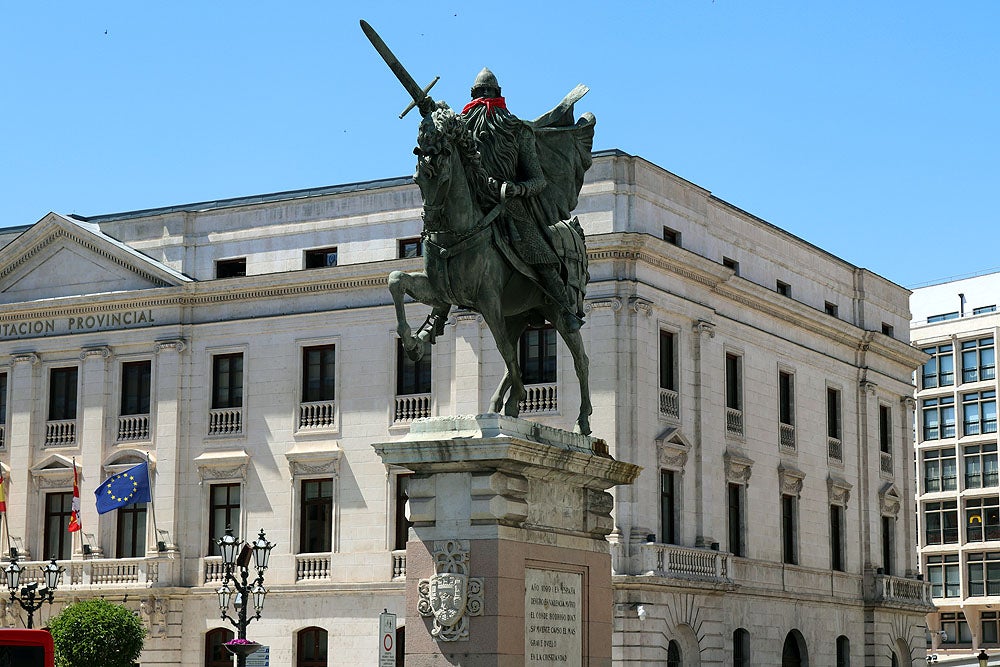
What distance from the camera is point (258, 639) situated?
4775 cm

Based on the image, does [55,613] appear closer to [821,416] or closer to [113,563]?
[113,563]

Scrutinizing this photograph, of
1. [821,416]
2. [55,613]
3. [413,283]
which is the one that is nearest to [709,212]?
[821,416]

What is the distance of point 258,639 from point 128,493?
5.49 metres

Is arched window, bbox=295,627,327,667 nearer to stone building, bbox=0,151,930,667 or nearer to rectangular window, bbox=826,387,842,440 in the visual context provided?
stone building, bbox=0,151,930,667

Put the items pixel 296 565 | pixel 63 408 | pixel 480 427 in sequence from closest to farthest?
pixel 480 427 < pixel 296 565 < pixel 63 408

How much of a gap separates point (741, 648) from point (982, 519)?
47.0 meters

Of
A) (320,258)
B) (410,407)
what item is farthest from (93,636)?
(320,258)

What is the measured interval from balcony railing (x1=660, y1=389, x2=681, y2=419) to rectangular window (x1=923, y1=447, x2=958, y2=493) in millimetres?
50869

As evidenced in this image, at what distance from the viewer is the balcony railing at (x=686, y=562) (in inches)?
1719

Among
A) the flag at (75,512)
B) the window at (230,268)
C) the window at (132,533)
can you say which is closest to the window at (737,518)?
the window at (230,268)

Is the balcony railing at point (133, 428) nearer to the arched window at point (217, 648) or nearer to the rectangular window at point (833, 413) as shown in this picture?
the arched window at point (217, 648)

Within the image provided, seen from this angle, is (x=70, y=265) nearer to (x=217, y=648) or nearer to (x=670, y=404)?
(x=217, y=648)

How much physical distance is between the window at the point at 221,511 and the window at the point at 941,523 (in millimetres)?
54222

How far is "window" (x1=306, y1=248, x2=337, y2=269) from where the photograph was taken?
161ft
